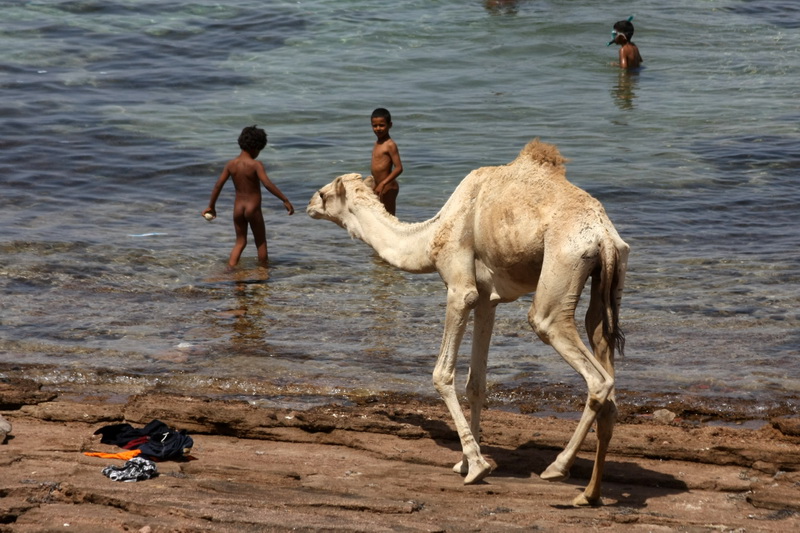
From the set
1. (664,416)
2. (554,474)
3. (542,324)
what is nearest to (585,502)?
(554,474)

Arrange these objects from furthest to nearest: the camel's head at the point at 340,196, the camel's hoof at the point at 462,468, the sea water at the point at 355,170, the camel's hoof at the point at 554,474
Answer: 1. the sea water at the point at 355,170
2. the camel's head at the point at 340,196
3. the camel's hoof at the point at 462,468
4. the camel's hoof at the point at 554,474

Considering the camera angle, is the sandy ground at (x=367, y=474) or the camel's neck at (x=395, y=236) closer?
the sandy ground at (x=367, y=474)

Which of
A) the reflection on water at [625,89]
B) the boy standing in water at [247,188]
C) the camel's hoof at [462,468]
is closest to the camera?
the camel's hoof at [462,468]

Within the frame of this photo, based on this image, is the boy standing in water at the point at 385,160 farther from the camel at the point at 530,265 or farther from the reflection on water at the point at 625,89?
the reflection on water at the point at 625,89

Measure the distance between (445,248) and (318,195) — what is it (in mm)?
1468

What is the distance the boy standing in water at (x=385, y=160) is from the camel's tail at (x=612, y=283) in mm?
6908

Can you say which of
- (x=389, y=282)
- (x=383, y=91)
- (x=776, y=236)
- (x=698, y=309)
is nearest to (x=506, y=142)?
(x=383, y=91)

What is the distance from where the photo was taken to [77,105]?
2223cm

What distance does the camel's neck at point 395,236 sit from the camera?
728 cm

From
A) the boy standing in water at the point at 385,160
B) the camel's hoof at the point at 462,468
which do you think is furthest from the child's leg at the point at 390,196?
the camel's hoof at the point at 462,468

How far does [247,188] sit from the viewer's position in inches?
509

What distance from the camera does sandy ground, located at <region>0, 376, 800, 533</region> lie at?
565cm

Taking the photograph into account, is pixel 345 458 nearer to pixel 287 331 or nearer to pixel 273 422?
pixel 273 422

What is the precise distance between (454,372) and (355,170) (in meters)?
11.8
